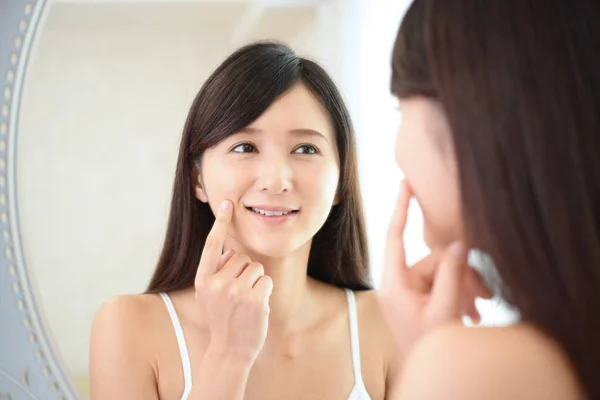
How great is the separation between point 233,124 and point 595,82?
0.33 meters

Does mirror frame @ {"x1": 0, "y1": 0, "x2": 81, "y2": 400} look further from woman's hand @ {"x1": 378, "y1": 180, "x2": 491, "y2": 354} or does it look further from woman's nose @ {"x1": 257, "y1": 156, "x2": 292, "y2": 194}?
woman's hand @ {"x1": 378, "y1": 180, "x2": 491, "y2": 354}

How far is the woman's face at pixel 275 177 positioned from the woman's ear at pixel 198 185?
33 millimetres

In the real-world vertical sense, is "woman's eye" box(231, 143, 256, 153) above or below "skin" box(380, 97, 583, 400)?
above

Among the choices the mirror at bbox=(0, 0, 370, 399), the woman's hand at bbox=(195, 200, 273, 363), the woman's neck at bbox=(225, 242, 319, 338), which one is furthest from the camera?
the mirror at bbox=(0, 0, 370, 399)

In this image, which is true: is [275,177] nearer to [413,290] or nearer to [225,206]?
[225,206]

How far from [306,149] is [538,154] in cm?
31

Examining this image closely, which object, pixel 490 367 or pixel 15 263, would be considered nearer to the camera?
pixel 490 367

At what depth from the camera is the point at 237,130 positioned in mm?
609

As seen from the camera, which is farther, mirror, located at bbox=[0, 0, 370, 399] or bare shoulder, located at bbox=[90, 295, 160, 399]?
mirror, located at bbox=[0, 0, 370, 399]

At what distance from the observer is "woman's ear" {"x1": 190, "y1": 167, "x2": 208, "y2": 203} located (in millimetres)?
669

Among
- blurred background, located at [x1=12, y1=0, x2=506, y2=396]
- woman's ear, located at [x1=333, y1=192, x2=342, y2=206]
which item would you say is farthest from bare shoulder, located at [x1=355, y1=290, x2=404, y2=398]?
blurred background, located at [x1=12, y1=0, x2=506, y2=396]

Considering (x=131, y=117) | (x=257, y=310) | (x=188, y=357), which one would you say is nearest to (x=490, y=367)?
(x=257, y=310)

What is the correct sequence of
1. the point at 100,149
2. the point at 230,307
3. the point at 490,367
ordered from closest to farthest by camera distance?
the point at 490,367, the point at 230,307, the point at 100,149

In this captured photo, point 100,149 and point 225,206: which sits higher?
point 100,149
